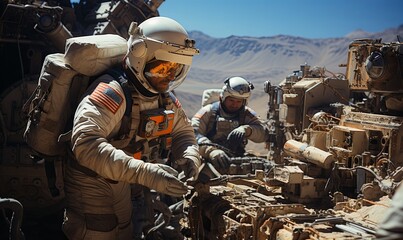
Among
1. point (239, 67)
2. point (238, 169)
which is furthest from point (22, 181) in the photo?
point (239, 67)

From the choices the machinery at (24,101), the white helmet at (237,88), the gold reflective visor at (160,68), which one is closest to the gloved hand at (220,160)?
the white helmet at (237,88)

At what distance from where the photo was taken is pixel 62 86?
19.6 ft

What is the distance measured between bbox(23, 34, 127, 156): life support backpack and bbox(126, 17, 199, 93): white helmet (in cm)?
36

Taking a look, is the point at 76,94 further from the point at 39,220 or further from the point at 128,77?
the point at 39,220

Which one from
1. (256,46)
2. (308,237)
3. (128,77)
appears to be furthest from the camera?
(256,46)

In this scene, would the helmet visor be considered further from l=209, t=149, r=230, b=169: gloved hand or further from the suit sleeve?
the suit sleeve

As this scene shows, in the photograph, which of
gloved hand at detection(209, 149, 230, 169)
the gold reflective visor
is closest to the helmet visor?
gloved hand at detection(209, 149, 230, 169)

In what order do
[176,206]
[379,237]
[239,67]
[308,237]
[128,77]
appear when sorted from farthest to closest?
1. [239,67]
2. [176,206]
3. [128,77]
4. [308,237]
5. [379,237]

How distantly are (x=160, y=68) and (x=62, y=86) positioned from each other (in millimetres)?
1141

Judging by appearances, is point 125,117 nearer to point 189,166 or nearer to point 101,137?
point 101,137

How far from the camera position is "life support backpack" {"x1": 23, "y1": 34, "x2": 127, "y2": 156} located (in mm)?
5930

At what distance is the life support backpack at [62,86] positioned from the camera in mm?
5930

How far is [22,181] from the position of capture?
8664mm

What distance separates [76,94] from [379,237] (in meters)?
4.61
